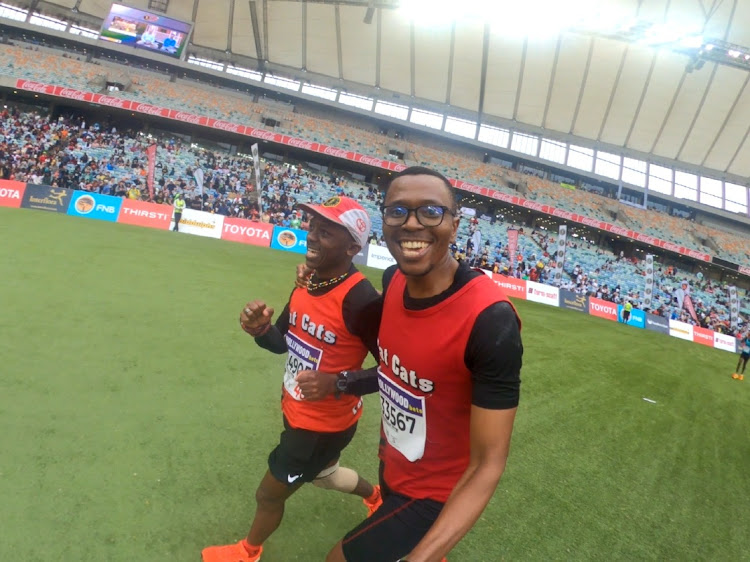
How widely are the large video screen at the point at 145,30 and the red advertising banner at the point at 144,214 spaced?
69.8ft

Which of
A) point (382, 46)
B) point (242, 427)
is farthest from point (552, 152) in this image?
point (242, 427)

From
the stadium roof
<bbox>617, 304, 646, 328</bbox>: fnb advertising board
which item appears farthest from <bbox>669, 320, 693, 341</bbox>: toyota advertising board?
→ the stadium roof

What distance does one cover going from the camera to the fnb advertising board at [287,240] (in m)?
18.8

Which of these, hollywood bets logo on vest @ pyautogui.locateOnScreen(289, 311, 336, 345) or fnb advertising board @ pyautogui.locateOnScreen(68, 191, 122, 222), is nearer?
hollywood bets logo on vest @ pyautogui.locateOnScreen(289, 311, 336, 345)

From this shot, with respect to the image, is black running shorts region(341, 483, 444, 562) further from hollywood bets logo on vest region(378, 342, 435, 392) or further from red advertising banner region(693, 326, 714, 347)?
red advertising banner region(693, 326, 714, 347)

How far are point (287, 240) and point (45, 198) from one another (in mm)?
9406

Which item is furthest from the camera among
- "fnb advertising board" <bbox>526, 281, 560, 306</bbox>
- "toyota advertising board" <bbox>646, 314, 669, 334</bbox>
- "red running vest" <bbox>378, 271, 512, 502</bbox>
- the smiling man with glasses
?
Result: "toyota advertising board" <bbox>646, 314, 669, 334</bbox>

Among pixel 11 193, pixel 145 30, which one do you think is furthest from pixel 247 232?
pixel 145 30

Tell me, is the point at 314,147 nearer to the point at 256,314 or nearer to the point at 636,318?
the point at 636,318

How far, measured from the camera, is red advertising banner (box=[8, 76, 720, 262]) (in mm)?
25531

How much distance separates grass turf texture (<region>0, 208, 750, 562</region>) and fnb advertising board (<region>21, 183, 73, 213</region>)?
903 centimetres

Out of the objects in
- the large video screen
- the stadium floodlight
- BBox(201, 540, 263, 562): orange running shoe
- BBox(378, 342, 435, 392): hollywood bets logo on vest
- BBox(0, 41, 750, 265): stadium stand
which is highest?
the stadium floodlight

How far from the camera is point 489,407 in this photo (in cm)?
142

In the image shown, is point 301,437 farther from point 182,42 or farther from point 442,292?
point 182,42
